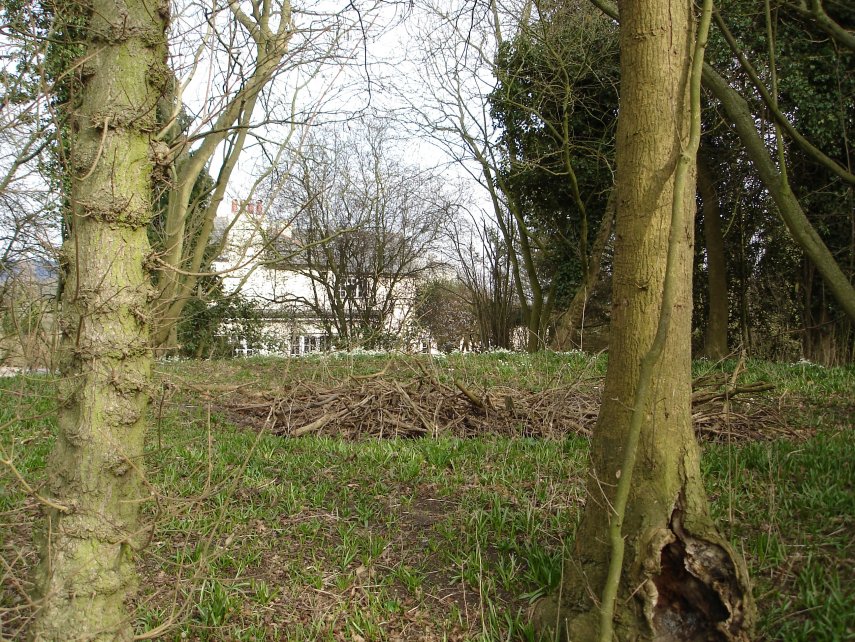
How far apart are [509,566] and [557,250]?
46.7 feet

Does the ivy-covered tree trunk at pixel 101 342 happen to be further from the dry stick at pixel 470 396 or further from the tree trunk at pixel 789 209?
the tree trunk at pixel 789 209

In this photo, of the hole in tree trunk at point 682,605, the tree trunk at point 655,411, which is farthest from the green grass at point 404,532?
the tree trunk at point 655,411

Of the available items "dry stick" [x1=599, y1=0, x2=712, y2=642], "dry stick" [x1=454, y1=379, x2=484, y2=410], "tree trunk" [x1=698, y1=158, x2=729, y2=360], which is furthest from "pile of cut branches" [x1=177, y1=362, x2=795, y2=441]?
"tree trunk" [x1=698, y1=158, x2=729, y2=360]

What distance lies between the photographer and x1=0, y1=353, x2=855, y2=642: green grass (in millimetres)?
3125

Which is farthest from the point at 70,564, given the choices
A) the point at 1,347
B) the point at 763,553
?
the point at 763,553

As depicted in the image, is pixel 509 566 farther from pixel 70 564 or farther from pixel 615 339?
pixel 70 564

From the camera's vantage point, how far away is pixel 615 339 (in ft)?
9.59

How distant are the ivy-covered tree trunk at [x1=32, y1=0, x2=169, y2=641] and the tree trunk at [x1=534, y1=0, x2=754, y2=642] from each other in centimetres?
200

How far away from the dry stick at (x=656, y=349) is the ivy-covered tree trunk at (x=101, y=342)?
72.9 inches

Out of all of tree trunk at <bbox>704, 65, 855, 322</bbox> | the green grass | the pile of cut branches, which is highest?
tree trunk at <bbox>704, 65, 855, 322</bbox>

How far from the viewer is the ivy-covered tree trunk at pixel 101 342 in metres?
2.37

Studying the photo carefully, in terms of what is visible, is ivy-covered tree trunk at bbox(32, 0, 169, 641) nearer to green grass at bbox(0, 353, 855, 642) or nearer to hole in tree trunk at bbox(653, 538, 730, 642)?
green grass at bbox(0, 353, 855, 642)

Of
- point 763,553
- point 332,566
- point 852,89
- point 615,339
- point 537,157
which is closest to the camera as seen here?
point 615,339

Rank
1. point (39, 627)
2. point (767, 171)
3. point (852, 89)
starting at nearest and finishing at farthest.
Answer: point (39, 627), point (767, 171), point (852, 89)
